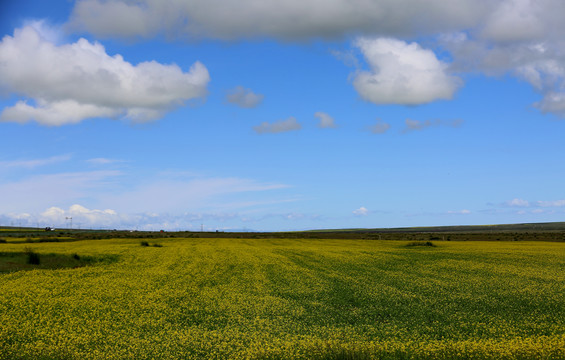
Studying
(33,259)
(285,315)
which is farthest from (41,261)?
(285,315)

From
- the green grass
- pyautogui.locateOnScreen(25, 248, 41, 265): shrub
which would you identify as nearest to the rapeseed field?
the green grass

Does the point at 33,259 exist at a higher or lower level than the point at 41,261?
higher

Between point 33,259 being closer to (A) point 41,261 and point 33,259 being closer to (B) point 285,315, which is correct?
(A) point 41,261

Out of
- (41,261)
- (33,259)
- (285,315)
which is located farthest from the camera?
(41,261)

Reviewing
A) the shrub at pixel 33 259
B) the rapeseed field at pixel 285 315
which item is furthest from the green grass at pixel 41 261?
the rapeseed field at pixel 285 315

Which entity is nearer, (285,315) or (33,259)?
(285,315)

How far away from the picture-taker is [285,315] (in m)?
15.8

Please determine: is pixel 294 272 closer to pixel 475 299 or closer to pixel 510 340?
pixel 475 299

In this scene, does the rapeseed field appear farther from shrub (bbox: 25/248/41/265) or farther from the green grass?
shrub (bbox: 25/248/41/265)

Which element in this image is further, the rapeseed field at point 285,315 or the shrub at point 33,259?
the shrub at point 33,259

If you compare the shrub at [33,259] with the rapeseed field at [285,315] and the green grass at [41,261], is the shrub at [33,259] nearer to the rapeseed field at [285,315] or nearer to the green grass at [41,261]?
the green grass at [41,261]

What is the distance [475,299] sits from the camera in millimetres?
18859

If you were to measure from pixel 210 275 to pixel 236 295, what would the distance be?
7567 millimetres

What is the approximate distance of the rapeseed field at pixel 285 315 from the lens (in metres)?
12.1
